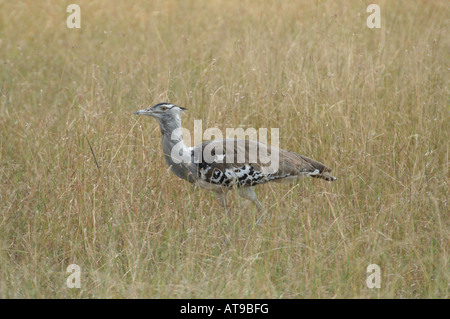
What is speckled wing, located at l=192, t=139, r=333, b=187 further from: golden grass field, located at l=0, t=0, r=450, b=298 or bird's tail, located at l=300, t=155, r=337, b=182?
golden grass field, located at l=0, t=0, r=450, b=298

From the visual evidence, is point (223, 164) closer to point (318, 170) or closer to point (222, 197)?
point (222, 197)

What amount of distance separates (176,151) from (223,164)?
1.13 ft

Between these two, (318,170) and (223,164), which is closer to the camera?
(223,164)

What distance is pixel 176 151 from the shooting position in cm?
430

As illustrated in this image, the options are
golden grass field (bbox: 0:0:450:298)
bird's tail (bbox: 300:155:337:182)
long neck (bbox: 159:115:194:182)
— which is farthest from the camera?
bird's tail (bbox: 300:155:337:182)

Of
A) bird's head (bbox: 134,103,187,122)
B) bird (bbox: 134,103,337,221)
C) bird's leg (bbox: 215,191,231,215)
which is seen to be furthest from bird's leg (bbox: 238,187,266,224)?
bird's head (bbox: 134,103,187,122)

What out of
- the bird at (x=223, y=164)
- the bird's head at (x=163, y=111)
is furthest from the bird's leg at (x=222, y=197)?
the bird's head at (x=163, y=111)

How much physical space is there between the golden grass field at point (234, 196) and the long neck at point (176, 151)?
104 millimetres

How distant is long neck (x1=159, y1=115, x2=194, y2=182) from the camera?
4289mm

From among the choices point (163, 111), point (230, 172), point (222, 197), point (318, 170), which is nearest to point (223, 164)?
point (230, 172)

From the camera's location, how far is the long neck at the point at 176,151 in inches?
169

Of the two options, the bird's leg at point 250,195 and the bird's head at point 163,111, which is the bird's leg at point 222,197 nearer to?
the bird's leg at point 250,195

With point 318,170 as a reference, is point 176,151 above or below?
above
